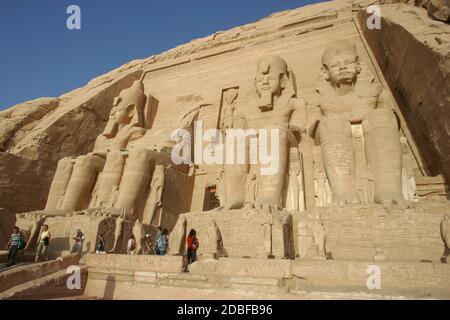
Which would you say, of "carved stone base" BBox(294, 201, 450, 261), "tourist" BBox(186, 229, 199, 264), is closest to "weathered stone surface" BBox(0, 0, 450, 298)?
"carved stone base" BBox(294, 201, 450, 261)

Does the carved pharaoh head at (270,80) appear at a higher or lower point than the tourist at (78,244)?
higher

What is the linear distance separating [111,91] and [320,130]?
598 centimetres

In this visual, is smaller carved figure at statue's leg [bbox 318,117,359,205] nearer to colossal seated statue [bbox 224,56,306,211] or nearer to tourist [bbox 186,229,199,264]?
colossal seated statue [bbox 224,56,306,211]

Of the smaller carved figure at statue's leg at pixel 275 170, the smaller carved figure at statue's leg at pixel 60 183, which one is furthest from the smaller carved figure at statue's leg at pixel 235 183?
the smaller carved figure at statue's leg at pixel 60 183

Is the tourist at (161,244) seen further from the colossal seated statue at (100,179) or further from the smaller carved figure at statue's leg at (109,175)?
the smaller carved figure at statue's leg at (109,175)

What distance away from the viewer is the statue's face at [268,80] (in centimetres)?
606

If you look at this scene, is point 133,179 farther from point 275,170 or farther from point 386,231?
point 386,231

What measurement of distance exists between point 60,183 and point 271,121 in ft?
13.7

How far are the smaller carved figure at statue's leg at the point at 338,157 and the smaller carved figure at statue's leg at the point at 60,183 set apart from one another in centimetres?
477

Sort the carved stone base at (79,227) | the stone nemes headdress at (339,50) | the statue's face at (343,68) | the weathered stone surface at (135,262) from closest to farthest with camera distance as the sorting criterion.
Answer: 1. the weathered stone surface at (135,262)
2. the carved stone base at (79,227)
3. the statue's face at (343,68)
4. the stone nemes headdress at (339,50)

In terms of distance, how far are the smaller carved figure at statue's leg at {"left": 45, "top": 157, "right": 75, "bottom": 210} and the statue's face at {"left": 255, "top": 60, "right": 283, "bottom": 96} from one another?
13.0 feet

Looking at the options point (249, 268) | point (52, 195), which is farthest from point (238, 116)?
point (52, 195)

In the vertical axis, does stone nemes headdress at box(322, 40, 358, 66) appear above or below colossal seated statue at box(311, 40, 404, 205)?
above

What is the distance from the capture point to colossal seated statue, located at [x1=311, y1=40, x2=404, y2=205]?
13.3ft
